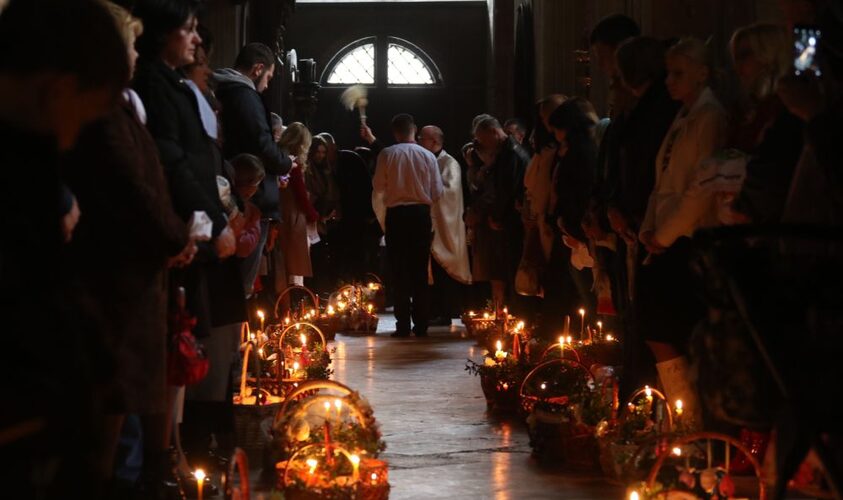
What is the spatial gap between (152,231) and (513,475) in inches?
102

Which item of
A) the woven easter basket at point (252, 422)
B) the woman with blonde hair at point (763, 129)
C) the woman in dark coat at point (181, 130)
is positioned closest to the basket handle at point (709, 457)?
the woman with blonde hair at point (763, 129)

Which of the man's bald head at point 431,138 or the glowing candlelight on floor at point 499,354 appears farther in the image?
the man's bald head at point 431,138

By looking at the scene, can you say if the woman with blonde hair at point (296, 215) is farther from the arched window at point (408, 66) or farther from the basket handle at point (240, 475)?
the arched window at point (408, 66)

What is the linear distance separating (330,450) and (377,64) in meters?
21.6

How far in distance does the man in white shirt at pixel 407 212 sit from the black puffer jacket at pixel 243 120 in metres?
6.50

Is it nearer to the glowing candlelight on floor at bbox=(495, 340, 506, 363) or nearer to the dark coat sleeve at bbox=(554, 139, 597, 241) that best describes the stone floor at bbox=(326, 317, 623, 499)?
the glowing candlelight on floor at bbox=(495, 340, 506, 363)

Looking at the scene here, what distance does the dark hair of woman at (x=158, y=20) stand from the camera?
5.79 meters

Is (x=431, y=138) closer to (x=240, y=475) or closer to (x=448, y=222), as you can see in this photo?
(x=448, y=222)

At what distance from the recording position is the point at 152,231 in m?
4.82

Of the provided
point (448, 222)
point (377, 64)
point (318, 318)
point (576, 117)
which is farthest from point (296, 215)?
point (377, 64)

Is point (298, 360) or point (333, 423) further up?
point (298, 360)

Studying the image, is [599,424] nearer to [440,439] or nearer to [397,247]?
[440,439]

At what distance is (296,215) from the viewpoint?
42.3 ft

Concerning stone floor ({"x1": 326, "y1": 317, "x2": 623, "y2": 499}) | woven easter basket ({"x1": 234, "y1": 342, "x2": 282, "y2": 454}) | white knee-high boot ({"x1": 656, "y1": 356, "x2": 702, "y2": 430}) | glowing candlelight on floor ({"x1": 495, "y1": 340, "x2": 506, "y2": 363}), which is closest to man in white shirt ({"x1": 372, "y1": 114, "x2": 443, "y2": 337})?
stone floor ({"x1": 326, "y1": 317, "x2": 623, "y2": 499})
